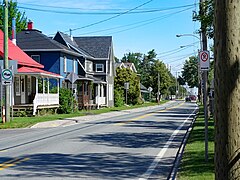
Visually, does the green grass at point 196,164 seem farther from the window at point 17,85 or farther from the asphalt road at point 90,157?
the window at point 17,85

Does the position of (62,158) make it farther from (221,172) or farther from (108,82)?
(108,82)

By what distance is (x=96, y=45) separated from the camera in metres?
60.1

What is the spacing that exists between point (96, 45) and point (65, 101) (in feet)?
73.3

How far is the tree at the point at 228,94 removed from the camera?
451 cm

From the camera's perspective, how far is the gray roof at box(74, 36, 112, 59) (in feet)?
192

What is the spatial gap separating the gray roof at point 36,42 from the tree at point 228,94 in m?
39.9

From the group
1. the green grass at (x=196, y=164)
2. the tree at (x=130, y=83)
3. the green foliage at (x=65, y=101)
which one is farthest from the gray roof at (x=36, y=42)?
the green grass at (x=196, y=164)

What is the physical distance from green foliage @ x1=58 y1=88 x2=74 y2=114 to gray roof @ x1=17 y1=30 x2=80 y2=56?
5.91 m

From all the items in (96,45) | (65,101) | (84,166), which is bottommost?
(84,166)

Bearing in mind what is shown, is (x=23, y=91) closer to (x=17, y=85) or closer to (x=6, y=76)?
(x=17, y=85)

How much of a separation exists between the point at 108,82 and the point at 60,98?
67.2 ft

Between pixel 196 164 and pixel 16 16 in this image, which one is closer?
pixel 196 164

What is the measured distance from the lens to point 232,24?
457cm

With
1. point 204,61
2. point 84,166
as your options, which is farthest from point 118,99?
point 84,166
